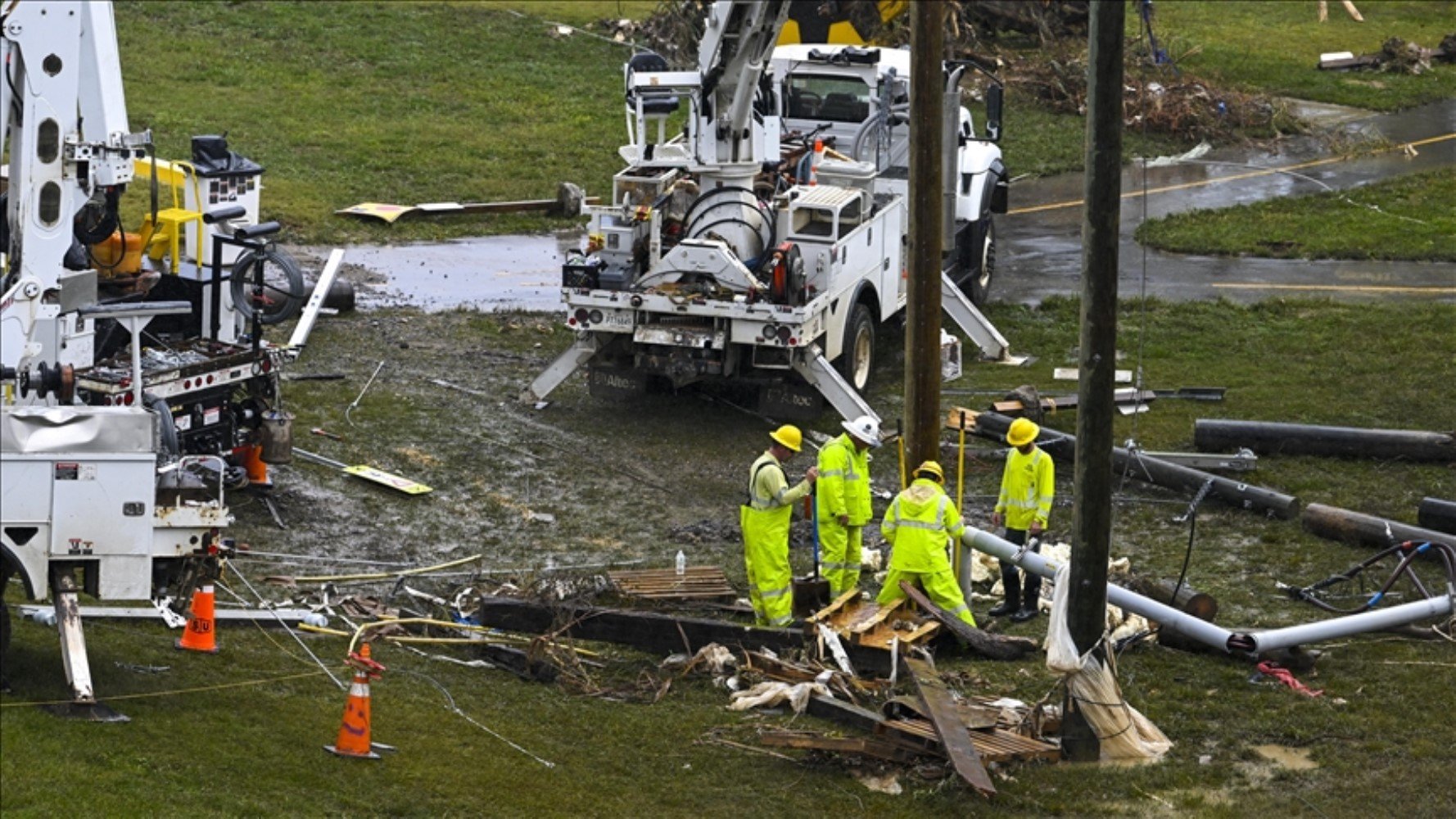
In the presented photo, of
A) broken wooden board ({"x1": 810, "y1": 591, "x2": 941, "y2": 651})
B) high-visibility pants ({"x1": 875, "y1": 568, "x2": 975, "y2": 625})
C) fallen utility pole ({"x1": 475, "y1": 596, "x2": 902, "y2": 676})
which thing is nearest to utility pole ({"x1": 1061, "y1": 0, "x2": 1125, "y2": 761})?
broken wooden board ({"x1": 810, "y1": 591, "x2": 941, "y2": 651})

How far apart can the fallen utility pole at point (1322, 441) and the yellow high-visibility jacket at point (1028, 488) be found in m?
4.41

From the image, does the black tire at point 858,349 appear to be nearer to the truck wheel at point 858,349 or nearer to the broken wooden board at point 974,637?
the truck wheel at point 858,349

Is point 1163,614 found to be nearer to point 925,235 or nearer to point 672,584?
point 925,235

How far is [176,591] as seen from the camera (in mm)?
14352

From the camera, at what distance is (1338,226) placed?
96.2 ft

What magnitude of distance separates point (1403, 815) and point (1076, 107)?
27.0 meters

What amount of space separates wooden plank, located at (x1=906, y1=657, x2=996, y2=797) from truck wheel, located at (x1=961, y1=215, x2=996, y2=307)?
471 inches

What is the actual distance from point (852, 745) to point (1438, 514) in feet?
22.7

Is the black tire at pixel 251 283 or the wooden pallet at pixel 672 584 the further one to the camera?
the black tire at pixel 251 283

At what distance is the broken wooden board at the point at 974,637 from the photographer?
46.9ft

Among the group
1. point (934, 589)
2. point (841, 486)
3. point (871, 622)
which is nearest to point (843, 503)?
point (841, 486)

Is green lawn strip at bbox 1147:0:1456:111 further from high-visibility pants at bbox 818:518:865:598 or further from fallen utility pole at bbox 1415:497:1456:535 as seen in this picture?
high-visibility pants at bbox 818:518:865:598

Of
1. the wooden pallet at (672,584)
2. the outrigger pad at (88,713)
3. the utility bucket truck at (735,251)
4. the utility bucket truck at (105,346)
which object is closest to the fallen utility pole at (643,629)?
the wooden pallet at (672,584)

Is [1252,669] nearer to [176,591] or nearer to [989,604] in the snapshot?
[989,604]
